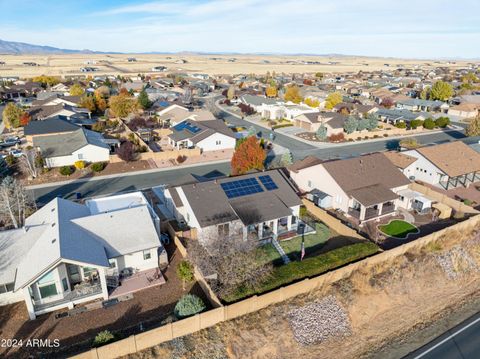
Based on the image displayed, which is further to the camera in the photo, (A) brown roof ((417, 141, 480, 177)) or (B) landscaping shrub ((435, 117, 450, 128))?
(B) landscaping shrub ((435, 117, 450, 128))

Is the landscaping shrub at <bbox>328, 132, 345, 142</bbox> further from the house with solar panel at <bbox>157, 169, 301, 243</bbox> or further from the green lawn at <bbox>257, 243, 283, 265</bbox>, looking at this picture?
the green lawn at <bbox>257, 243, 283, 265</bbox>

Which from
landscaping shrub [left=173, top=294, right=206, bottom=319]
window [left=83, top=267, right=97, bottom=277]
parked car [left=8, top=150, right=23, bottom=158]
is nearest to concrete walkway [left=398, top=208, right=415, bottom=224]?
landscaping shrub [left=173, top=294, right=206, bottom=319]

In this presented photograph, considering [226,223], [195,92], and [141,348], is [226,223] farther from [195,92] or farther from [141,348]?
[195,92]

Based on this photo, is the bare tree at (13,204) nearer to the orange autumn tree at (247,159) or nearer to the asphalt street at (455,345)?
the orange autumn tree at (247,159)

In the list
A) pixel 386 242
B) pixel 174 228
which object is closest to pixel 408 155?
pixel 386 242

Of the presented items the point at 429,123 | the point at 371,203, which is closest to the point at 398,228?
the point at 371,203

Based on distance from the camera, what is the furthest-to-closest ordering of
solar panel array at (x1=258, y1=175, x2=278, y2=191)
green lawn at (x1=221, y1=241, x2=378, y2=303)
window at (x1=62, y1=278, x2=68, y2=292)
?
solar panel array at (x1=258, y1=175, x2=278, y2=191), green lawn at (x1=221, y1=241, x2=378, y2=303), window at (x1=62, y1=278, x2=68, y2=292)

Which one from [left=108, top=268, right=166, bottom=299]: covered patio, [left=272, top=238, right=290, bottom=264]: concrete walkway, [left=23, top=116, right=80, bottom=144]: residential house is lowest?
[left=272, top=238, right=290, bottom=264]: concrete walkway
